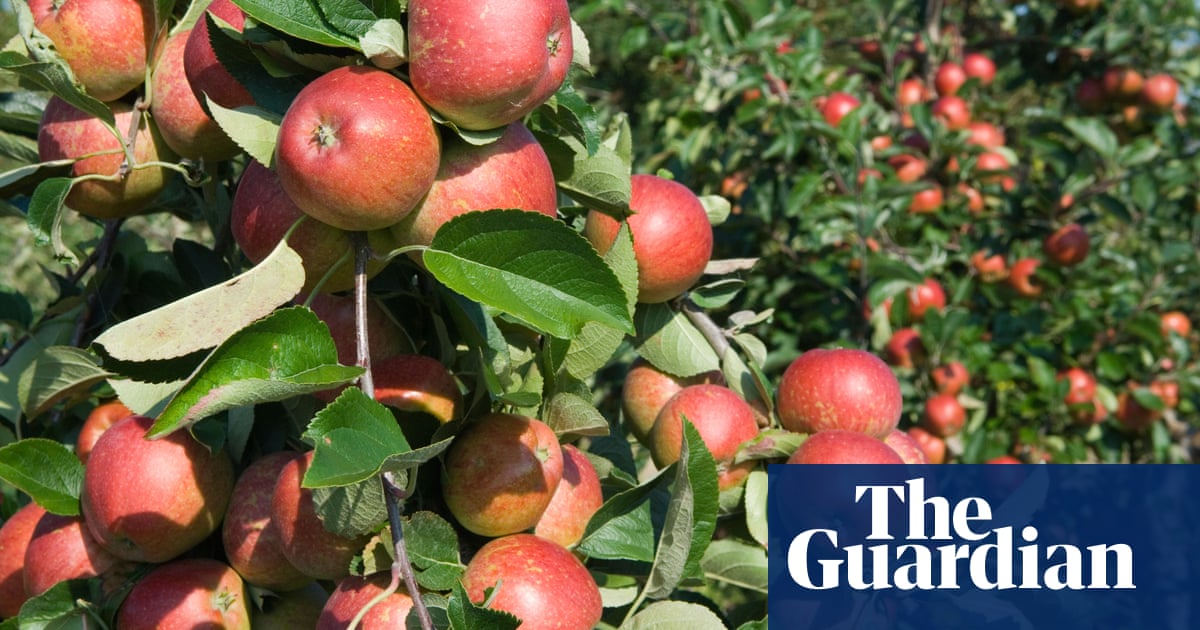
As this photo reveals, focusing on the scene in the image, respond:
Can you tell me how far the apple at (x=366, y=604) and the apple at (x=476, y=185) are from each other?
0.79 feet

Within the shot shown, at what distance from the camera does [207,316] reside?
675 millimetres

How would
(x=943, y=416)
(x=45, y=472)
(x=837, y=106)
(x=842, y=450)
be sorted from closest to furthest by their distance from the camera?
1. (x=45, y=472)
2. (x=842, y=450)
3. (x=943, y=416)
4. (x=837, y=106)

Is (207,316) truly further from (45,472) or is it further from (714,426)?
(714,426)

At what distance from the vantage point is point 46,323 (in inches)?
42.9

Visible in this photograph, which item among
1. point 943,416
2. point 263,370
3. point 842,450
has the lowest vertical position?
point 943,416

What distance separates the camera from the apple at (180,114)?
33.4 inches

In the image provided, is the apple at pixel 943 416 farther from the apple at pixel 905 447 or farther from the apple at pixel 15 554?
the apple at pixel 15 554

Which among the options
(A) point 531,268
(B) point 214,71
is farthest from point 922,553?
(B) point 214,71

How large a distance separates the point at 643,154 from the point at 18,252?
244cm

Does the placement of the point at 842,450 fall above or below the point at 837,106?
below

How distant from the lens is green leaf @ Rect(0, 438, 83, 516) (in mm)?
812

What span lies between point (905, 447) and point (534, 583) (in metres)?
0.52

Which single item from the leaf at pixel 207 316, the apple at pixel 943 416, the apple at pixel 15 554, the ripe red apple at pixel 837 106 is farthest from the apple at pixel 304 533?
the ripe red apple at pixel 837 106

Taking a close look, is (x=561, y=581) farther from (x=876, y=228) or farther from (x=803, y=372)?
(x=876, y=228)
